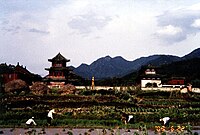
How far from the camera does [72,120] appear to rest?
73.0ft

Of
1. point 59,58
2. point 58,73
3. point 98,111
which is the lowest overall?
point 98,111

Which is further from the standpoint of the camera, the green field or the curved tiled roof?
the curved tiled roof

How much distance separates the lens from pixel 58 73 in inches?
2219

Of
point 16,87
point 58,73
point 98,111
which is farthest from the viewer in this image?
point 58,73

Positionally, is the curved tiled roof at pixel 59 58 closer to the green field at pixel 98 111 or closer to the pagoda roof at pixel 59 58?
the pagoda roof at pixel 59 58

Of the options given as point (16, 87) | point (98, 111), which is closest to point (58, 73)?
point (16, 87)

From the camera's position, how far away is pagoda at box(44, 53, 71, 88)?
55750mm

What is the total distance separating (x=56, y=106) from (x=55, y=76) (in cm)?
2472

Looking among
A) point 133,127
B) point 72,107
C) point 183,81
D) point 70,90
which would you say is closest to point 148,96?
point 70,90

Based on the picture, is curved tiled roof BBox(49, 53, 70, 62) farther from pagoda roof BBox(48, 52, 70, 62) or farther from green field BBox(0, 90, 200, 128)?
green field BBox(0, 90, 200, 128)

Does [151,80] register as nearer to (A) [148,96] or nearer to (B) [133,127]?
(A) [148,96]

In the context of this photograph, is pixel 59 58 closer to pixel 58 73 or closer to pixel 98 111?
pixel 58 73

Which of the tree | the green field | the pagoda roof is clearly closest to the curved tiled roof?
the pagoda roof

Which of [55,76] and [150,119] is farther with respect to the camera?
[55,76]
